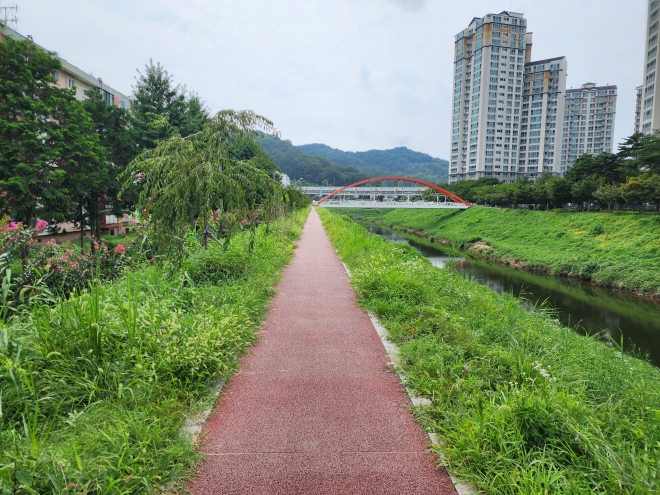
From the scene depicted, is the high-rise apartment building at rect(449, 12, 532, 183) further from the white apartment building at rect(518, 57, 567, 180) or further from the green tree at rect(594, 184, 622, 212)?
the green tree at rect(594, 184, 622, 212)

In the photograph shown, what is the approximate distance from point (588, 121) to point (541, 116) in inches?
655

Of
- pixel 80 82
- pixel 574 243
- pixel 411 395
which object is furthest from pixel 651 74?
pixel 411 395

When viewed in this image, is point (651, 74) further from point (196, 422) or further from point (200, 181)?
point (196, 422)

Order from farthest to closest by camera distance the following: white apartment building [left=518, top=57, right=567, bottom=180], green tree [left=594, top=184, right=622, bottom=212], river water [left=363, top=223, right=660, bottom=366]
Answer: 1. white apartment building [left=518, top=57, right=567, bottom=180]
2. green tree [left=594, top=184, right=622, bottom=212]
3. river water [left=363, top=223, right=660, bottom=366]

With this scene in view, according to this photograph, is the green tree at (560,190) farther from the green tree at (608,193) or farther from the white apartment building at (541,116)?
the white apartment building at (541,116)

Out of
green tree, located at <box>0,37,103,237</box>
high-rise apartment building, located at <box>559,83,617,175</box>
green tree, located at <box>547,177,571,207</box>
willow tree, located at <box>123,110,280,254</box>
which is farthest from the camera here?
high-rise apartment building, located at <box>559,83,617,175</box>

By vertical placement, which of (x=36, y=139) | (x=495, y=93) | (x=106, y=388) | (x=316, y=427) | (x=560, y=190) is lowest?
(x=316, y=427)

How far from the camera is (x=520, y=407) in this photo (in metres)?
2.62

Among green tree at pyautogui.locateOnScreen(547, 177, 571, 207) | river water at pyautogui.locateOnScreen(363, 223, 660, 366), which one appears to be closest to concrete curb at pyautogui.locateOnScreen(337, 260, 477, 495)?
river water at pyautogui.locateOnScreen(363, 223, 660, 366)

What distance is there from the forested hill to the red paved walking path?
459 ft

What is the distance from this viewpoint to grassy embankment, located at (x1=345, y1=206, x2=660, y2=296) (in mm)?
16625

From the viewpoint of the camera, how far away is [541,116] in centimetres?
7438

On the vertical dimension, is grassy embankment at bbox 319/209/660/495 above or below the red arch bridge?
below

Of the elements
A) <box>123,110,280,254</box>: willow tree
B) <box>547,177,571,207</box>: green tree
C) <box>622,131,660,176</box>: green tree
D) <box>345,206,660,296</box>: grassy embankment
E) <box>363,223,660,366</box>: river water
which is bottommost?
<box>363,223,660,366</box>: river water
